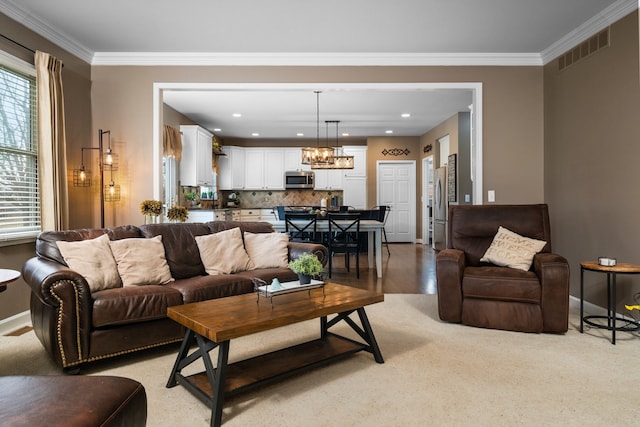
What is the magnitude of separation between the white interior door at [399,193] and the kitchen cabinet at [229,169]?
339 centimetres

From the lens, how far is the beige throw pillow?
11.1 feet

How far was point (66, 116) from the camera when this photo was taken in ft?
13.3

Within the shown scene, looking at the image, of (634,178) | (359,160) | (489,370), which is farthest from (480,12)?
(359,160)

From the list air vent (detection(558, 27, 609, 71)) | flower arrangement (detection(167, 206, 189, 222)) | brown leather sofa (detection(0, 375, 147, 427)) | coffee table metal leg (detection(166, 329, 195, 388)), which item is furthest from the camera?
flower arrangement (detection(167, 206, 189, 222))

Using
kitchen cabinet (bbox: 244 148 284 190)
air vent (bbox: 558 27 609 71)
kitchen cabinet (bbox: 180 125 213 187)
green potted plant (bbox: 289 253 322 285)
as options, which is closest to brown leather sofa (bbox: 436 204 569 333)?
green potted plant (bbox: 289 253 322 285)

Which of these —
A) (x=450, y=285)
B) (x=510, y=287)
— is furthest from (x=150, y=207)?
(x=510, y=287)

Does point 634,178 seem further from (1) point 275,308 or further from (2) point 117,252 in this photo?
(2) point 117,252

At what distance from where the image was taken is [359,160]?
31.5ft

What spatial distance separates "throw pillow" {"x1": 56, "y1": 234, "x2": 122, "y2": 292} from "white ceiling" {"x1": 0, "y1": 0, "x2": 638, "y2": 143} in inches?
80.1

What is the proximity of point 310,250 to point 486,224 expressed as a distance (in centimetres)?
168

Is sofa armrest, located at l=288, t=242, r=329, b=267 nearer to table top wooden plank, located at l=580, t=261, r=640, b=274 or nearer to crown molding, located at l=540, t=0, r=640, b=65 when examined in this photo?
table top wooden plank, located at l=580, t=261, r=640, b=274

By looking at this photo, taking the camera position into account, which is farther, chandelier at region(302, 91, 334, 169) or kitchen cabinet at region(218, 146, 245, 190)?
kitchen cabinet at region(218, 146, 245, 190)

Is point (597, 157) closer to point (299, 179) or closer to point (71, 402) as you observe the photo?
point (71, 402)

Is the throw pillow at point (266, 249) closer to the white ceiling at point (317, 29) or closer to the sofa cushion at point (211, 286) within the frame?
the sofa cushion at point (211, 286)
